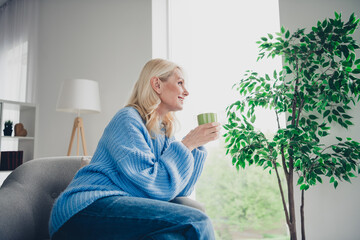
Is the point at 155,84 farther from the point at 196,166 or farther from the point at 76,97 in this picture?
the point at 76,97

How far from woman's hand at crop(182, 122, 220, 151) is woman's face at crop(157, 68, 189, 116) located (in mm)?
204

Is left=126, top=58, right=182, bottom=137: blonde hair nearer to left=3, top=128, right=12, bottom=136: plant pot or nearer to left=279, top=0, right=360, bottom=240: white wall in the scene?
left=279, top=0, right=360, bottom=240: white wall

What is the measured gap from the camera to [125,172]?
0.99 m

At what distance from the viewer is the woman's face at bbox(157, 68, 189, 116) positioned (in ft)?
4.46

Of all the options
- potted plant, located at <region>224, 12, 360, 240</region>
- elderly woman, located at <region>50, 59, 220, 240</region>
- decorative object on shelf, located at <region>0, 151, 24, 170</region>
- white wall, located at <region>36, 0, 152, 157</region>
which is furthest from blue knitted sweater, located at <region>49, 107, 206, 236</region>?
decorative object on shelf, located at <region>0, 151, 24, 170</region>

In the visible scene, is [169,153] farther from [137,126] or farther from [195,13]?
[195,13]

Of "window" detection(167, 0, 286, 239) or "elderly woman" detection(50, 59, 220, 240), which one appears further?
"window" detection(167, 0, 286, 239)

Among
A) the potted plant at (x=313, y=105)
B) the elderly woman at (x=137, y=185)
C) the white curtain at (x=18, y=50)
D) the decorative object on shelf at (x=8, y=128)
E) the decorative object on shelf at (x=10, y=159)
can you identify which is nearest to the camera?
the elderly woman at (x=137, y=185)

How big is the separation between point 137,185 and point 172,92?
1.68 feet

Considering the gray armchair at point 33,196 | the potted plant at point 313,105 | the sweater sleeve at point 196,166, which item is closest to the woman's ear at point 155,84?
the sweater sleeve at point 196,166

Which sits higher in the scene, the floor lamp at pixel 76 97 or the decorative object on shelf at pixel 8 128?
the floor lamp at pixel 76 97

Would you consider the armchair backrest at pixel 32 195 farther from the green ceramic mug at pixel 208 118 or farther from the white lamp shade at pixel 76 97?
the white lamp shade at pixel 76 97

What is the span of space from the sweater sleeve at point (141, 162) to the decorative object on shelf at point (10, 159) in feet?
7.86

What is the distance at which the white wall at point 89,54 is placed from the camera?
10.3 feet
